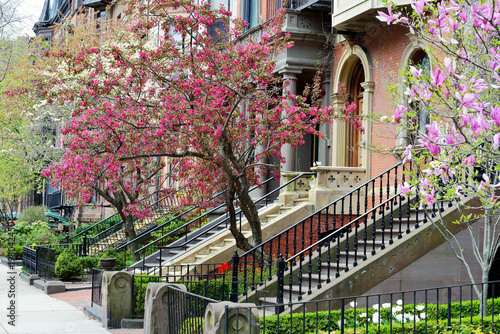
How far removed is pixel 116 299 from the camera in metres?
11.2

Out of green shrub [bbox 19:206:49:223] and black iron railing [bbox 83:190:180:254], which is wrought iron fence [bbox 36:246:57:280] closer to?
black iron railing [bbox 83:190:180:254]

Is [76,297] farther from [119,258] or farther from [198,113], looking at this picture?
[198,113]

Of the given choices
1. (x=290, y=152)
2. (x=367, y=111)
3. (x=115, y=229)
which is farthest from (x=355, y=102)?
(x=115, y=229)

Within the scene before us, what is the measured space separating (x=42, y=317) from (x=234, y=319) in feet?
22.5

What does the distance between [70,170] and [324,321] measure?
22.4ft

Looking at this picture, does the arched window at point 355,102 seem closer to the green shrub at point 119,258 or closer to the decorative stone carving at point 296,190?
the decorative stone carving at point 296,190

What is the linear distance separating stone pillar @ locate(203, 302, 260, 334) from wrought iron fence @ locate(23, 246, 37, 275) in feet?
46.5

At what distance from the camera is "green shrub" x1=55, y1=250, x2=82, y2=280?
17.8 meters

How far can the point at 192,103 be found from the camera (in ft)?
41.2

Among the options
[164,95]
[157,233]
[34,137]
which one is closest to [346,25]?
[164,95]

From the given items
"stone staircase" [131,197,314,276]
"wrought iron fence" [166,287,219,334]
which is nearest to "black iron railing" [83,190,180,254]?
Result: "stone staircase" [131,197,314,276]

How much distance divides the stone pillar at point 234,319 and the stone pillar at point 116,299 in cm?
488

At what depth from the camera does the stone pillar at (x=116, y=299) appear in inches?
442

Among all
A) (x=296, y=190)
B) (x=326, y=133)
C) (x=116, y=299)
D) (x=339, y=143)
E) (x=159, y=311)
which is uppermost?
(x=326, y=133)
